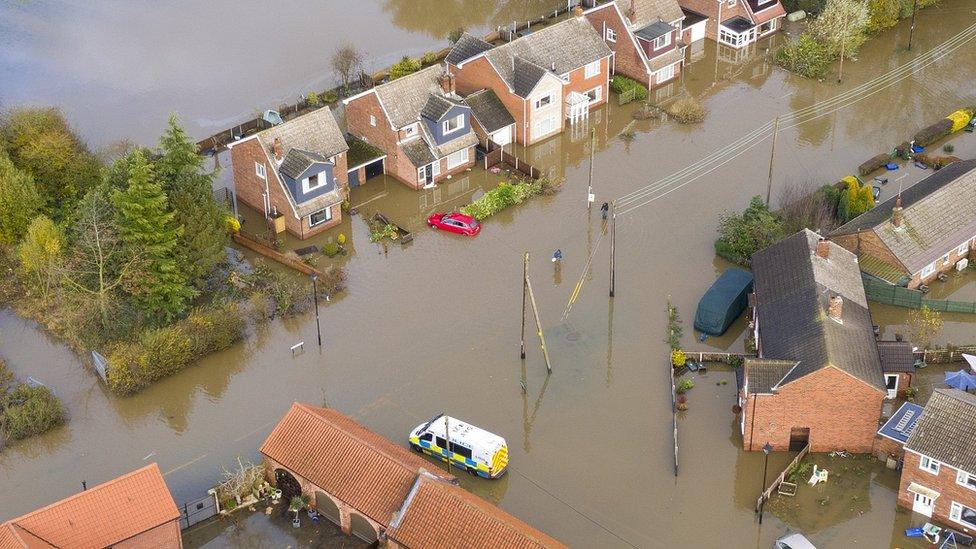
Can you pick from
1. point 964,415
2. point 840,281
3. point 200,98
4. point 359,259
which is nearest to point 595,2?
point 200,98

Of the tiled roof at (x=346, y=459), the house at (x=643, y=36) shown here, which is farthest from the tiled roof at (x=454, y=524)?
the house at (x=643, y=36)

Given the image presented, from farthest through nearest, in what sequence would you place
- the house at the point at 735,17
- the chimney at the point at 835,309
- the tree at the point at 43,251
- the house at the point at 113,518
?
the house at the point at 735,17, the tree at the point at 43,251, the chimney at the point at 835,309, the house at the point at 113,518

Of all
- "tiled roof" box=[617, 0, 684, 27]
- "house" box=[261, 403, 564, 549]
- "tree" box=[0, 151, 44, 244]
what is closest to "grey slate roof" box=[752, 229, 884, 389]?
"house" box=[261, 403, 564, 549]

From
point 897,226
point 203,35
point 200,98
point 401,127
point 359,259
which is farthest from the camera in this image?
point 203,35

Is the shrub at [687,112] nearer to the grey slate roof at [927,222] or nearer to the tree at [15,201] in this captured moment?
the grey slate roof at [927,222]

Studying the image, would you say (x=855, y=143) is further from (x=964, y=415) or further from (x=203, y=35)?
(x=203, y=35)

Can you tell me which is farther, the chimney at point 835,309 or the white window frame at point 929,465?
the chimney at point 835,309
